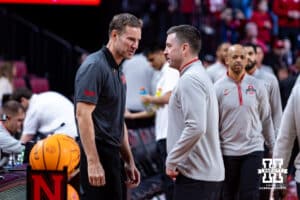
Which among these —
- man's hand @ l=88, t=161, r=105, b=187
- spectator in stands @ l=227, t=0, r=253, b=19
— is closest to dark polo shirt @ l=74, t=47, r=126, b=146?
man's hand @ l=88, t=161, r=105, b=187

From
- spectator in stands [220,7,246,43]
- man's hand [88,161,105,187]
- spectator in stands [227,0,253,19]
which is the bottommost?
man's hand [88,161,105,187]

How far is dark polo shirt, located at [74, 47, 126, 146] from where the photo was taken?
266 inches

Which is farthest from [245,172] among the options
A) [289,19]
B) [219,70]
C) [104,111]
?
[289,19]

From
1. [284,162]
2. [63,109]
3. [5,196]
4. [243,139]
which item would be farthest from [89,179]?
[63,109]

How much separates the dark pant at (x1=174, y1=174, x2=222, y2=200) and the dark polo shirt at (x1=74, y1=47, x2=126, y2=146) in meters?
0.64

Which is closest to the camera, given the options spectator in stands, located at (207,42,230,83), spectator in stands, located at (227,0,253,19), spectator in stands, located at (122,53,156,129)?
spectator in stands, located at (207,42,230,83)

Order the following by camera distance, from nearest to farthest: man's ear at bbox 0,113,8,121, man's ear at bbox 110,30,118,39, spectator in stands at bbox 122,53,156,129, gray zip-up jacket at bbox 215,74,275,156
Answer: man's ear at bbox 110,30,118,39 → gray zip-up jacket at bbox 215,74,275,156 → man's ear at bbox 0,113,8,121 → spectator in stands at bbox 122,53,156,129

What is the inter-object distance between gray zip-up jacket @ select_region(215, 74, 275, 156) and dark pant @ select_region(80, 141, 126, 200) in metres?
2.10

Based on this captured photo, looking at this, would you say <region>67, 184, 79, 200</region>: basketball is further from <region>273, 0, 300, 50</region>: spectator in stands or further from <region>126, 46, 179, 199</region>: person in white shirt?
<region>273, 0, 300, 50</region>: spectator in stands

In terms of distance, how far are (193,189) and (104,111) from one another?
3.15 feet

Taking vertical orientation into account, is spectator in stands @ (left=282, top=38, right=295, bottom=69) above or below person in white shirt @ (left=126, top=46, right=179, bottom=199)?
above

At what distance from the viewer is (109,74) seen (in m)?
6.92

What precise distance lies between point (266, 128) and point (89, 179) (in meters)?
3.14

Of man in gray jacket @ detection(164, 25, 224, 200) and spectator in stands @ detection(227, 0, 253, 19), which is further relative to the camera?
spectator in stands @ detection(227, 0, 253, 19)
